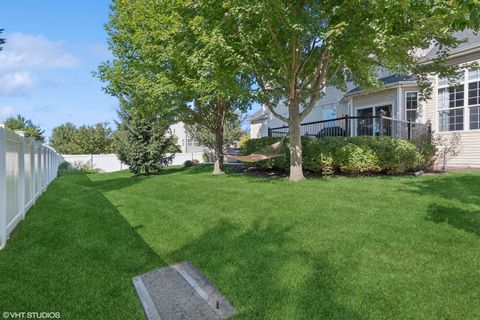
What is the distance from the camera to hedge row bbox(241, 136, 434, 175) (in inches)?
389

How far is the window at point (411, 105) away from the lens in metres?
13.3

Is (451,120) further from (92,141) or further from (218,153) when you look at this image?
(92,141)

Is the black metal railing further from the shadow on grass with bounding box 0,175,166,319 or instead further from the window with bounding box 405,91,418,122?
the shadow on grass with bounding box 0,175,166,319

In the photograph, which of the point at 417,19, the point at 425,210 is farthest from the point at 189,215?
the point at 417,19

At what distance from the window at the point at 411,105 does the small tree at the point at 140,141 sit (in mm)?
10459

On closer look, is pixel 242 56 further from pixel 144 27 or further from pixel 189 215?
pixel 144 27

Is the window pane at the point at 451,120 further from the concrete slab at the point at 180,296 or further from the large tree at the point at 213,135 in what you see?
the large tree at the point at 213,135

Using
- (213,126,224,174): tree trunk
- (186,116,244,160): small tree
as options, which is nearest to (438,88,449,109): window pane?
(213,126,224,174): tree trunk

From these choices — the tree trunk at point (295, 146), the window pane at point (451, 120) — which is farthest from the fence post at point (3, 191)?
the window pane at point (451, 120)

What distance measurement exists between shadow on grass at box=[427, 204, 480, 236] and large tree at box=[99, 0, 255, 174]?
527 centimetres

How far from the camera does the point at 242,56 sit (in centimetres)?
838

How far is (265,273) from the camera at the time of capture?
3432mm

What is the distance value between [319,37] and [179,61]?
182 inches

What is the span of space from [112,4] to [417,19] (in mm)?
13121
